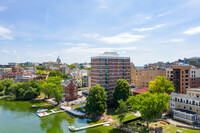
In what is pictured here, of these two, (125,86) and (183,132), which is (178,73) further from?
(183,132)

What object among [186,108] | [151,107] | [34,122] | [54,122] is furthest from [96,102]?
[186,108]

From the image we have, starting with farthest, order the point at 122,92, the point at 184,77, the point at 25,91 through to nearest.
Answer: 1. the point at 25,91
2. the point at 184,77
3. the point at 122,92

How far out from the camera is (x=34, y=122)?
45.7 m

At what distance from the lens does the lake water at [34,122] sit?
39844 mm

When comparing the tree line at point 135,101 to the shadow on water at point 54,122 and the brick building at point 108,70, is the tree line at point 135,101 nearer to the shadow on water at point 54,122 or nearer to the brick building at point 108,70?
the shadow on water at point 54,122

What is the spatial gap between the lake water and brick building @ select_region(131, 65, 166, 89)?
4319 cm

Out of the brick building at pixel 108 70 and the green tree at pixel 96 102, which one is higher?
the brick building at pixel 108 70

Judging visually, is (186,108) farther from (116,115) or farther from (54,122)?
(54,122)

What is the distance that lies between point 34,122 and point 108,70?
1304 inches

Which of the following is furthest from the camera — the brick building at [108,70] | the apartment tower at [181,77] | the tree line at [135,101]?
the apartment tower at [181,77]

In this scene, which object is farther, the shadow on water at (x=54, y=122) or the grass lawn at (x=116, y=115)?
the grass lawn at (x=116, y=115)

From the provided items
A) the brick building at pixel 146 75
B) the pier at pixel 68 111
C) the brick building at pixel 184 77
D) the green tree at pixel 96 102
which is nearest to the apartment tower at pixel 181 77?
the brick building at pixel 184 77

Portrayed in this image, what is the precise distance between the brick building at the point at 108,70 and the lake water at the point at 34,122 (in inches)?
721

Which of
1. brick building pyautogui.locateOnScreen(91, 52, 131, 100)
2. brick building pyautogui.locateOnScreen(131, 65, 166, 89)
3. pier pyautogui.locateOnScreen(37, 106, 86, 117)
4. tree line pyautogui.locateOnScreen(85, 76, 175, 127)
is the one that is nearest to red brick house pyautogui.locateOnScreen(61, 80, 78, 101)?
pier pyautogui.locateOnScreen(37, 106, 86, 117)
